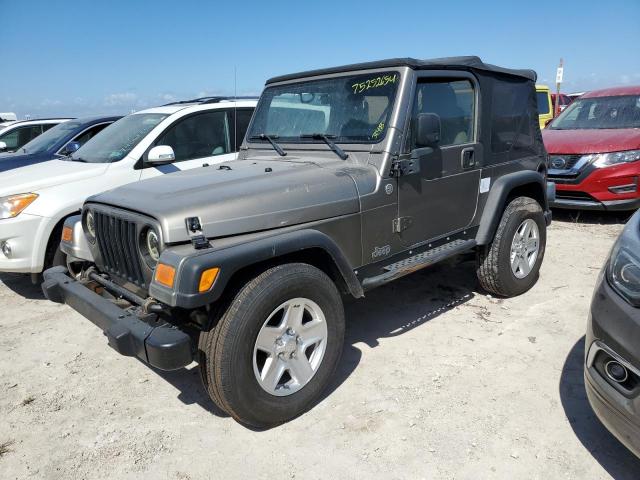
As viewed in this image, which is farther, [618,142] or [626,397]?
[618,142]

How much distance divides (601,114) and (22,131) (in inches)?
431

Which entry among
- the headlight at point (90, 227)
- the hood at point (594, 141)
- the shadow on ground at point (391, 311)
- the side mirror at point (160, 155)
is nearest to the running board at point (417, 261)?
the shadow on ground at point (391, 311)

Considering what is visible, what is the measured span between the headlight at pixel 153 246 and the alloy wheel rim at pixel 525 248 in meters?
3.10

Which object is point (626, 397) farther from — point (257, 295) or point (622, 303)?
point (257, 295)

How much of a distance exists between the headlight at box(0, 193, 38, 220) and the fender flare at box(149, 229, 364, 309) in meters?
2.86

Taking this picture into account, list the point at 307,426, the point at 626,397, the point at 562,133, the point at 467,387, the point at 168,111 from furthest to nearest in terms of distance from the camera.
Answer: the point at 562,133 → the point at 168,111 → the point at 467,387 → the point at 307,426 → the point at 626,397

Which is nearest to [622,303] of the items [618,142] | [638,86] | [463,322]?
[463,322]

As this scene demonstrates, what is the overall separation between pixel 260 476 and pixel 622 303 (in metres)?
1.87

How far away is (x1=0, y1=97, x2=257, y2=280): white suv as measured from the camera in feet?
14.7

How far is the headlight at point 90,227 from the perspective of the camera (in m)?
3.15

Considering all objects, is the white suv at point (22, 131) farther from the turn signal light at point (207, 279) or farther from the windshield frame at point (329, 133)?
the turn signal light at point (207, 279)

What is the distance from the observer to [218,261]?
7.72 feet

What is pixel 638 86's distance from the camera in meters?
8.06

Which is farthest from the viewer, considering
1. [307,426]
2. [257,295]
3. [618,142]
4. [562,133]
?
[562,133]
